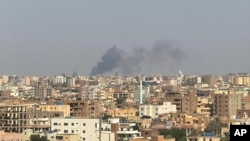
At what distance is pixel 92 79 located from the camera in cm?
2664

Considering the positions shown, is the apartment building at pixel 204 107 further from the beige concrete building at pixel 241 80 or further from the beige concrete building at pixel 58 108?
the beige concrete building at pixel 241 80

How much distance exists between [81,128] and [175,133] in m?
1.02

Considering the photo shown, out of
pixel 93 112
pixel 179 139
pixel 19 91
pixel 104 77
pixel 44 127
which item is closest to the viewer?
pixel 179 139

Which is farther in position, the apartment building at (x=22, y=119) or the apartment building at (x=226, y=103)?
the apartment building at (x=226, y=103)

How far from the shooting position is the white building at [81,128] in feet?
27.4

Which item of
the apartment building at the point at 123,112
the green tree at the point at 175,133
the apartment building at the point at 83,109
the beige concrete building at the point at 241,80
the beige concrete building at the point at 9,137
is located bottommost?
the green tree at the point at 175,133

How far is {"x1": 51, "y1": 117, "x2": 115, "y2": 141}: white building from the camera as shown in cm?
836

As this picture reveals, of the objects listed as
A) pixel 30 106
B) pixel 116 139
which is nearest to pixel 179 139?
pixel 116 139

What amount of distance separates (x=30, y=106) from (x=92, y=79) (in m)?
16.3

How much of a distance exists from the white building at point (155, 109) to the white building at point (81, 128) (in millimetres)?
4094

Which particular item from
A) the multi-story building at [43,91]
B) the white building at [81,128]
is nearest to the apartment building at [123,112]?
the white building at [81,128]

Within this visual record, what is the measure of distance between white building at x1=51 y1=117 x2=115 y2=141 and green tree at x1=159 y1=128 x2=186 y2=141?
25.0 inches

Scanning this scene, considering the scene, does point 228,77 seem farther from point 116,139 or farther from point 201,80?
point 116,139

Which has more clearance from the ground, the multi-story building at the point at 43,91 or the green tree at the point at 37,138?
the multi-story building at the point at 43,91
